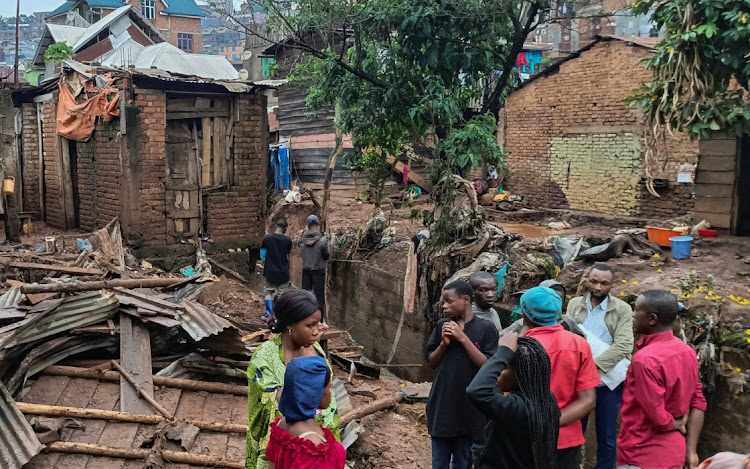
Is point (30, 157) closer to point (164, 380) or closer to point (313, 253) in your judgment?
point (313, 253)

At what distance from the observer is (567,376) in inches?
123

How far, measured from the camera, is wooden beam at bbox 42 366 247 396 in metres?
5.11

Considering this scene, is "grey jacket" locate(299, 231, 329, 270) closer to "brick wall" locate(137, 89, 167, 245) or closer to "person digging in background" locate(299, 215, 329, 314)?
"person digging in background" locate(299, 215, 329, 314)

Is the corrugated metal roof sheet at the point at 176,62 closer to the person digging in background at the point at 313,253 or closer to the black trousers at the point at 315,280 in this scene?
the person digging in background at the point at 313,253

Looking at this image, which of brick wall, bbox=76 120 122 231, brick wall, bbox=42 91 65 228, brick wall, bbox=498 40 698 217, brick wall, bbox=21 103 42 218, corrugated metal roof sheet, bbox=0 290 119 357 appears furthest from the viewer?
brick wall, bbox=498 40 698 217

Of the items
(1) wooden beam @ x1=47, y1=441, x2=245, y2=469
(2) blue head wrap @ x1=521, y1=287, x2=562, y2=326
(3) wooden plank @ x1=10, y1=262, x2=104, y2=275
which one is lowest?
(1) wooden beam @ x1=47, y1=441, x2=245, y2=469

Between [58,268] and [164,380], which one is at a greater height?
[58,268]

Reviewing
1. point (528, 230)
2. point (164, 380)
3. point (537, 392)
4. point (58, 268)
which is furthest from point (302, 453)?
point (528, 230)

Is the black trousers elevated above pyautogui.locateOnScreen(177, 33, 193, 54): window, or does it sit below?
below

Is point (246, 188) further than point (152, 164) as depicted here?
Yes

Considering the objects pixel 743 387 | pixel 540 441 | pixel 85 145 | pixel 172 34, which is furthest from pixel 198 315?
pixel 172 34

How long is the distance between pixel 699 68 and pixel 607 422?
529 cm

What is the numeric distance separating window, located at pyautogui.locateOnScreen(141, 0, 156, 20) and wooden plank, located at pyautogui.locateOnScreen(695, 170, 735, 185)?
43.5 metres

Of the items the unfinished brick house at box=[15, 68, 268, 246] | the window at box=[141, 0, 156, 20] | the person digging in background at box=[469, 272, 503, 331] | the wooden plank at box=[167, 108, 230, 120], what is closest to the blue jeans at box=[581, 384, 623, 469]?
the person digging in background at box=[469, 272, 503, 331]
